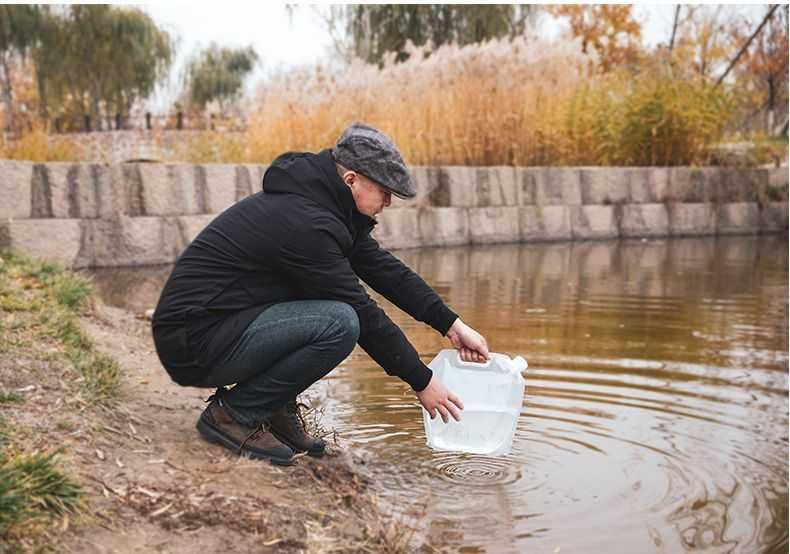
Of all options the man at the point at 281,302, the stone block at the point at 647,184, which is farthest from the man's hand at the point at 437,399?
the stone block at the point at 647,184

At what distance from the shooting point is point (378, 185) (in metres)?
2.95

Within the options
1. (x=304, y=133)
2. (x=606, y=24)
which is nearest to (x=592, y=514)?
(x=304, y=133)

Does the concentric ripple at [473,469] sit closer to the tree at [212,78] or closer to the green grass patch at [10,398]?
the green grass patch at [10,398]

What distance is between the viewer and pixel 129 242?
9008 mm

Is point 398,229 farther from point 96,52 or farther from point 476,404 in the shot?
point 96,52

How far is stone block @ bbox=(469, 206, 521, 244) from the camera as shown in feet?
38.4

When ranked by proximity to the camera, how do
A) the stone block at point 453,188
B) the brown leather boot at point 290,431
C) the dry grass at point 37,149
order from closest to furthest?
1. the brown leather boot at point 290,431
2. the dry grass at point 37,149
3. the stone block at point 453,188

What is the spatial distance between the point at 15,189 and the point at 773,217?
396 inches

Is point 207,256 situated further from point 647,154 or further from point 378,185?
point 647,154

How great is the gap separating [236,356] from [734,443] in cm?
187

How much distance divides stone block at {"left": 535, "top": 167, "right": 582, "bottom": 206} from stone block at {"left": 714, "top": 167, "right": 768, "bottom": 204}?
2.34 metres

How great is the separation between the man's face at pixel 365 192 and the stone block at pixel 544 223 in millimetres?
9154

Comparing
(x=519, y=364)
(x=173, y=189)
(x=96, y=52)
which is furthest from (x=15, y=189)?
(x=96, y=52)

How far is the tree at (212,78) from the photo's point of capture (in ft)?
145
